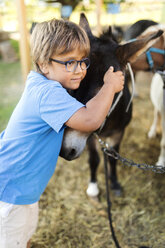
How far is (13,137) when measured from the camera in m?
1.36

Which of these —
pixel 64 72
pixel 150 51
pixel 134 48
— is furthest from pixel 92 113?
pixel 150 51

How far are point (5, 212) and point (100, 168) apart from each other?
1891 millimetres

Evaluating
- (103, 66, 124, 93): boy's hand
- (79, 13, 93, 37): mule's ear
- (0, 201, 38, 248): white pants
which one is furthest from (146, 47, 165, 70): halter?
(0, 201, 38, 248): white pants

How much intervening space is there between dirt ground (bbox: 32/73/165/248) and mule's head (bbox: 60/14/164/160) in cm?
115

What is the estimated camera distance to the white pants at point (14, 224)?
4.54 feet

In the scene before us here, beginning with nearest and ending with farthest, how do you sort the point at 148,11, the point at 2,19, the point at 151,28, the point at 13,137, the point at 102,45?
the point at 13,137
the point at 102,45
the point at 151,28
the point at 2,19
the point at 148,11

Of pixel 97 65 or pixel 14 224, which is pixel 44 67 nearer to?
pixel 97 65

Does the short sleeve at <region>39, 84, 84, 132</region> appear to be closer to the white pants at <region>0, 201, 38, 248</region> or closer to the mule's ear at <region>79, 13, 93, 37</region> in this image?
the white pants at <region>0, 201, 38, 248</region>

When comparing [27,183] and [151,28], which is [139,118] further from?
[27,183]

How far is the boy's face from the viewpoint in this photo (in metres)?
1.24

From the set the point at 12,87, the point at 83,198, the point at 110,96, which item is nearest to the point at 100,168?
the point at 83,198

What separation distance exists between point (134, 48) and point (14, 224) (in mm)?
1420

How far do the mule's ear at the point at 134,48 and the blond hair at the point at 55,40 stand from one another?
372mm

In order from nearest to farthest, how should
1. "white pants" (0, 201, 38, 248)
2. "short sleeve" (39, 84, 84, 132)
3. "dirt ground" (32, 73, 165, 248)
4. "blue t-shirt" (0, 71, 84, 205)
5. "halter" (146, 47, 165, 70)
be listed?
1. "short sleeve" (39, 84, 84, 132)
2. "blue t-shirt" (0, 71, 84, 205)
3. "white pants" (0, 201, 38, 248)
4. "dirt ground" (32, 73, 165, 248)
5. "halter" (146, 47, 165, 70)
